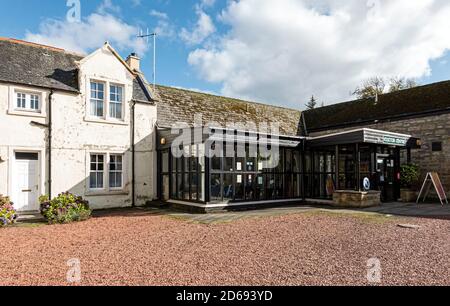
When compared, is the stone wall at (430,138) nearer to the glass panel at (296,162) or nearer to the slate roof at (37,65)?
the glass panel at (296,162)

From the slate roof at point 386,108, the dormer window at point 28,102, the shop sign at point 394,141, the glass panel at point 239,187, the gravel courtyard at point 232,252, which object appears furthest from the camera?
the slate roof at point 386,108

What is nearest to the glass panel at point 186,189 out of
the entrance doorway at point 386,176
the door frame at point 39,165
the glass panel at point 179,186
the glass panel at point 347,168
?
the glass panel at point 179,186

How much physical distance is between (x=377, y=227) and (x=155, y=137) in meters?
10.7

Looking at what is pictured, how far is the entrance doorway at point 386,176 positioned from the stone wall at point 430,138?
6.66 feet

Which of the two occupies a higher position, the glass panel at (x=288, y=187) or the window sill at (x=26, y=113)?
the window sill at (x=26, y=113)

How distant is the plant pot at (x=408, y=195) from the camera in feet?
50.8

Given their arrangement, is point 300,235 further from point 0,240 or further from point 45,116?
point 45,116

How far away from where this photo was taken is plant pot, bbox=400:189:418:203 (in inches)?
610

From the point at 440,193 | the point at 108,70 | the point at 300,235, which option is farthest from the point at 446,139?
the point at 108,70

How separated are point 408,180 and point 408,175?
0.26 meters

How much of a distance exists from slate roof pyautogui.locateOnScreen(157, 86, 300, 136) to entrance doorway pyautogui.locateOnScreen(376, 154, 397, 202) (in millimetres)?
6351

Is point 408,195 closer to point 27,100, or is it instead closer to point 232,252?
point 232,252

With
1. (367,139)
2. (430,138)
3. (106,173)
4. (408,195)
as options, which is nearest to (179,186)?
(106,173)

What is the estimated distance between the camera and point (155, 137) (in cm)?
1566
